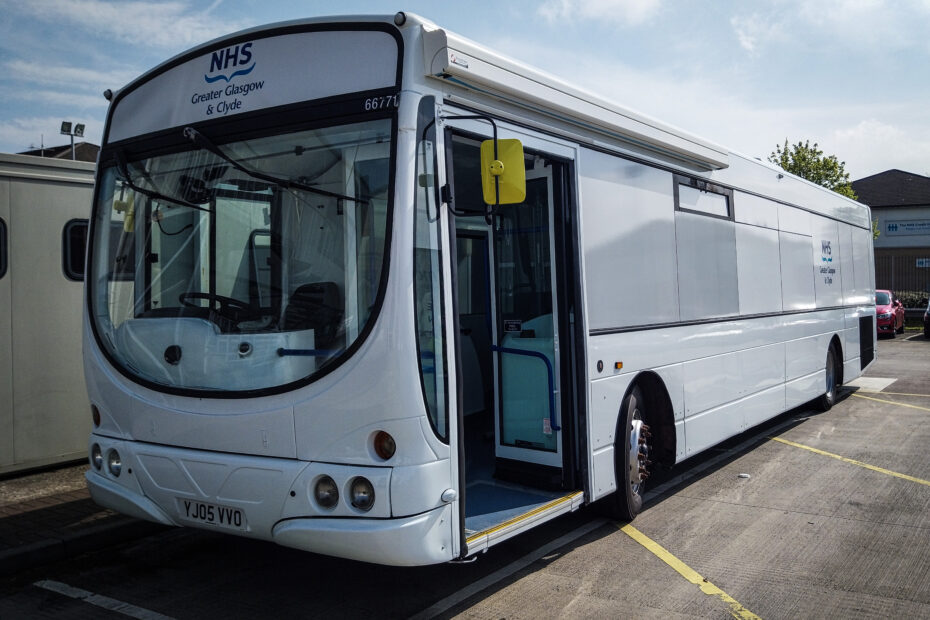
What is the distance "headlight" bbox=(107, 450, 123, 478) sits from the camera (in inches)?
192

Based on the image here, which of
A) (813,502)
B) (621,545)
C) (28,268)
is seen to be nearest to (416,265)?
(621,545)

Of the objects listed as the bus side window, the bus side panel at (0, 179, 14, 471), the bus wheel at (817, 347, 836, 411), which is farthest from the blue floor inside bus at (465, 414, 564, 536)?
the bus wheel at (817, 347, 836, 411)

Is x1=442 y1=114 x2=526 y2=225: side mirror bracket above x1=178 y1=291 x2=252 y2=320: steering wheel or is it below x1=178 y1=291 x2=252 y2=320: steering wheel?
above

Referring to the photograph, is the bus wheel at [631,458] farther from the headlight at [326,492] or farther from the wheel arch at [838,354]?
the wheel arch at [838,354]

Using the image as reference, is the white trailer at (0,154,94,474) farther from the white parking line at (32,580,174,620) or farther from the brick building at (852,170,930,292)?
the brick building at (852,170,930,292)

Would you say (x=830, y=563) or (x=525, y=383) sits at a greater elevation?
(x=525, y=383)

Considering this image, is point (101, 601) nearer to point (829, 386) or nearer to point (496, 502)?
point (496, 502)

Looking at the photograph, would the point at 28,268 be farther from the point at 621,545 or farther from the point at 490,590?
the point at 621,545

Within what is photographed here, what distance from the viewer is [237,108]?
15.0 feet

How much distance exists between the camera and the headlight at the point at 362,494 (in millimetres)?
3975

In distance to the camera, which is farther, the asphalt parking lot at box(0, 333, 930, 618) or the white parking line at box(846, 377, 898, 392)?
the white parking line at box(846, 377, 898, 392)

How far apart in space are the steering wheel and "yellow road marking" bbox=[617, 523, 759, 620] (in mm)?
3194

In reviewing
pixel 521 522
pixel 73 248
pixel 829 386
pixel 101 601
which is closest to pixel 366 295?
pixel 521 522

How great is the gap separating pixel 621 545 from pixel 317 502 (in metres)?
2.61
